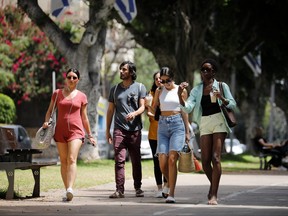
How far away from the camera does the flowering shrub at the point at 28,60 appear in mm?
48188

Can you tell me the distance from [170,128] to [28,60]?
36.6 meters

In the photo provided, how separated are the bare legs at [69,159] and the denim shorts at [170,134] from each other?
4.00 feet

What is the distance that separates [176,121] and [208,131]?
814 mm

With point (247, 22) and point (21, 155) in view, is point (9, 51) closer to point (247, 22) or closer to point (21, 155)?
point (247, 22)

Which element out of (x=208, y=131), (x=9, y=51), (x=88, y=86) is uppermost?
(x=9, y=51)

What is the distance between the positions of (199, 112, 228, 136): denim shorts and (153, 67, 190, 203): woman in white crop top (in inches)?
26.3

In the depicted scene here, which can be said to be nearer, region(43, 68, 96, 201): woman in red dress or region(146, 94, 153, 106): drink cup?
region(43, 68, 96, 201): woman in red dress

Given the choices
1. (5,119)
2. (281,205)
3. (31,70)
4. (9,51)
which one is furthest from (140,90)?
(31,70)

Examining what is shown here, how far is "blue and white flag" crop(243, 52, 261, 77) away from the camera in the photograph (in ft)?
147

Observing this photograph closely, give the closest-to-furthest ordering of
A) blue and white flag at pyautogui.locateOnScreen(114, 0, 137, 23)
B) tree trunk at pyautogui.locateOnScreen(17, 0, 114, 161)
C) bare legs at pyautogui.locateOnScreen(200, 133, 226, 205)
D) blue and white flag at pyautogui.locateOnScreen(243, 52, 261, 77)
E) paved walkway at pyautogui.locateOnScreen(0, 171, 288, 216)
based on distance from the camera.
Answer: paved walkway at pyautogui.locateOnScreen(0, 171, 288, 216)
bare legs at pyautogui.locateOnScreen(200, 133, 226, 205)
tree trunk at pyautogui.locateOnScreen(17, 0, 114, 161)
blue and white flag at pyautogui.locateOnScreen(114, 0, 137, 23)
blue and white flag at pyautogui.locateOnScreen(243, 52, 261, 77)

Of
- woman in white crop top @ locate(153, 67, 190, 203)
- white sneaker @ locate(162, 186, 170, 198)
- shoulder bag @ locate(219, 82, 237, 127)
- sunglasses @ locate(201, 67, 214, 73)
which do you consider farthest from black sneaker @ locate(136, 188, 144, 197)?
sunglasses @ locate(201, 67, 214, 73)

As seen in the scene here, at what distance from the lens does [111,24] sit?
3941 centimetres

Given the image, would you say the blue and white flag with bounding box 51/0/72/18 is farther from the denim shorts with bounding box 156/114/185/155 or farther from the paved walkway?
the denim shorts with bounding box 156/114/185/155

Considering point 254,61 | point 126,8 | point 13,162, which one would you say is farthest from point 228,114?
point 254,61
